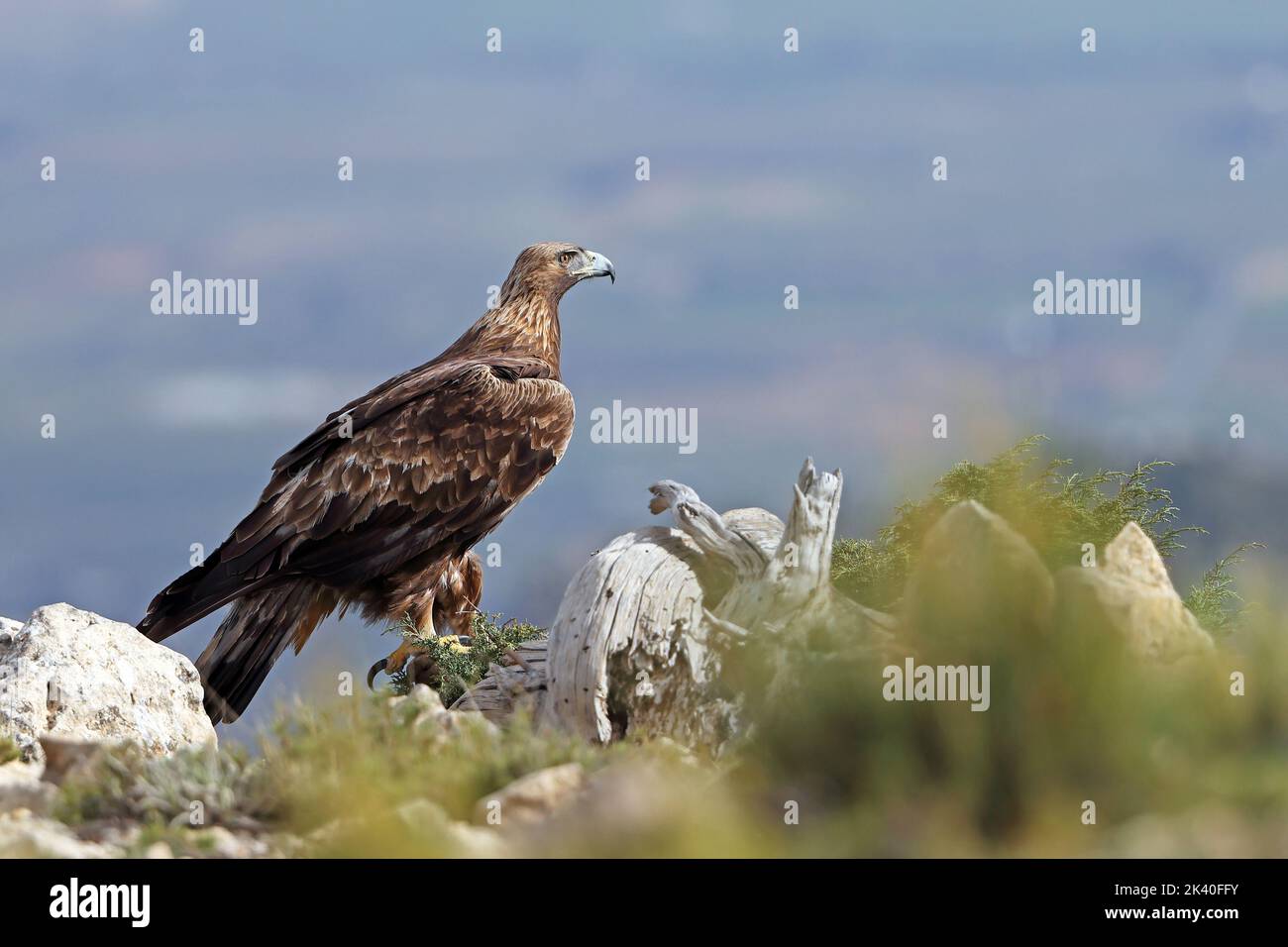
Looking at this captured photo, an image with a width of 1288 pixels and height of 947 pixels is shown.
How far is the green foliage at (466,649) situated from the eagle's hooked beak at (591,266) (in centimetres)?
370

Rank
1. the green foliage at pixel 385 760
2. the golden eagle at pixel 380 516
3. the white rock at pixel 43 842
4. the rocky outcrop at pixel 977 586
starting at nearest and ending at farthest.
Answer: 1. the white rock at pixel 43 842
2. the green foliage at pixel 385 760
3. the rocky outcrop at pixel 977 586
4. the golden eagle at pixel 380 516

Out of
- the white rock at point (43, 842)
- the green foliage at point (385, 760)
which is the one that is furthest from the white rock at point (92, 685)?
the white rock at point (43, 842)

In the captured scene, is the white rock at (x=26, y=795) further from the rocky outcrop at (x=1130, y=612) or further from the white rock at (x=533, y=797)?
the rocky outcrop at (x=1130, y=612)

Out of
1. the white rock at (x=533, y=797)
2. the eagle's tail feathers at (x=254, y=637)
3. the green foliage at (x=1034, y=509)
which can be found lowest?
the white rock at (x=533, y=797)

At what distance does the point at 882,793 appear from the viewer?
6273 millimetres

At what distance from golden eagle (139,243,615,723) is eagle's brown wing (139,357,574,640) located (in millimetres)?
12

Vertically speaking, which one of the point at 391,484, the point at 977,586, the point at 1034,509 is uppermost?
the point at 391,484

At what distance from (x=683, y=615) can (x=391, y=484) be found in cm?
335

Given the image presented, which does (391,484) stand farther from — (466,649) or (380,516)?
(466,649)

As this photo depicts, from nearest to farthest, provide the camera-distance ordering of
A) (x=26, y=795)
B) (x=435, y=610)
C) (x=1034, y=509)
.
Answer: (x=26, y=795)
(x=1034, y=509)
(x=435, y=610)

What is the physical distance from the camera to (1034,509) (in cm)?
1062

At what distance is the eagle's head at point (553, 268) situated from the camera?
1389 cm

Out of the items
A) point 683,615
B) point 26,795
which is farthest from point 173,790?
point 683,615
